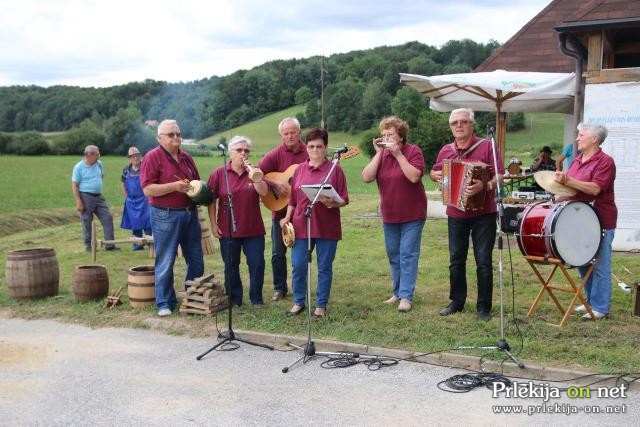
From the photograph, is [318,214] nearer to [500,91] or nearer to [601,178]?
[601,178]

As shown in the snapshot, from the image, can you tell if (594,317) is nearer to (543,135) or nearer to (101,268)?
(101,268)

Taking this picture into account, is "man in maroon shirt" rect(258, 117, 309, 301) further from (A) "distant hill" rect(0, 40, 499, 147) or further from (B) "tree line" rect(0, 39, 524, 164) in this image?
(B) "tree line" rect(0, 39, 524, 164)

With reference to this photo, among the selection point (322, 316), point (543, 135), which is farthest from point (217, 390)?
point (543, 135)

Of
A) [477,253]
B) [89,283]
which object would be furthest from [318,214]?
[89,283]

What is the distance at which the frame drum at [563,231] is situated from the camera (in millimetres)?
5820

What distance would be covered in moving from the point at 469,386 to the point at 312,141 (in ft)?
9.43

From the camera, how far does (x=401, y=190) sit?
21.8 ft

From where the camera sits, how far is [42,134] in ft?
220

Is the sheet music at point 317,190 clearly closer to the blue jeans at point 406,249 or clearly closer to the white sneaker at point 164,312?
the blue jeans at point 406,249

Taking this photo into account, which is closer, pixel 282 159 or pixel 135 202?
pixel 282 159

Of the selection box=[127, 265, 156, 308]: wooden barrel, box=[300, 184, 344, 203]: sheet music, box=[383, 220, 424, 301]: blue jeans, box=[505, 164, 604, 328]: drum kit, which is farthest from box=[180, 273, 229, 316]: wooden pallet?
box=[505, 164, 604, 328]: drum kit

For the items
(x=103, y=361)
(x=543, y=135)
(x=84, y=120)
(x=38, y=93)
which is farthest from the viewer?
(x=38, y=93)

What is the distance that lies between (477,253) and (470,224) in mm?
298

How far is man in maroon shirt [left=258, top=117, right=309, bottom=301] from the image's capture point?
23.7 feet
